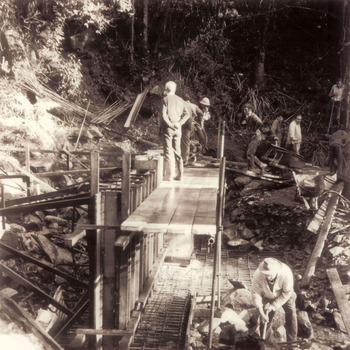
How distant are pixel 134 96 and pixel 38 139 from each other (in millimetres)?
7408

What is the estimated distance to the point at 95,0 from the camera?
1544cm

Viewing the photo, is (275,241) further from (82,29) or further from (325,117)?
(82,29)

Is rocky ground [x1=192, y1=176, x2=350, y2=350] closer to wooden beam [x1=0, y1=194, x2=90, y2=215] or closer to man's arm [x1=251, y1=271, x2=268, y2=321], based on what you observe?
man's arm [x1=251, y1=271, x2=268, y2=321]

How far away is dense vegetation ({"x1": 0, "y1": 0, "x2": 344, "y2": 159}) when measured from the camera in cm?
2075

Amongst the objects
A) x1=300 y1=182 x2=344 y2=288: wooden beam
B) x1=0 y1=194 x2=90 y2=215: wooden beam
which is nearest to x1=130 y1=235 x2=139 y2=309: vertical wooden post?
x1=0 y1=194 x2=90 y2=215: wooden beam

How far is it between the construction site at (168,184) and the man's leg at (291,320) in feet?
0.16

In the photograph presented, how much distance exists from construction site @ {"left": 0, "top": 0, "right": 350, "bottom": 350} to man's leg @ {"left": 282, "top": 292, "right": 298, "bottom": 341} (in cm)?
5

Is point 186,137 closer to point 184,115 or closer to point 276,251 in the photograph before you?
point 184,115

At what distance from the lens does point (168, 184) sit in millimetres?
8047

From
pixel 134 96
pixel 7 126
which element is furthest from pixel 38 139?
pixel 134 96

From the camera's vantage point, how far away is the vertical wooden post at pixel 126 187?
5492 mm

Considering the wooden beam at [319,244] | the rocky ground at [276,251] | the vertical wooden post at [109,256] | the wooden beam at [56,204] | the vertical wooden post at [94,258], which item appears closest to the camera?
the vertical wooden post at [94,258]

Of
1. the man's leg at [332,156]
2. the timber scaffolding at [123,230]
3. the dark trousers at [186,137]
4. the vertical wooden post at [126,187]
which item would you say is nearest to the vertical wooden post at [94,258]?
the timber scaffolding at [123,230]

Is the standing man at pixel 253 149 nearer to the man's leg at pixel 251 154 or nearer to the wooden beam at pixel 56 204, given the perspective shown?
the man's leg at pixel 251 154
